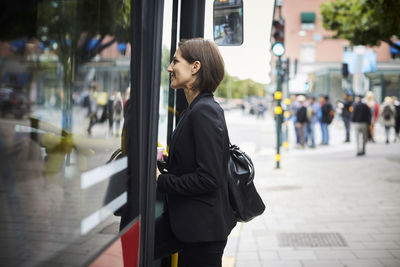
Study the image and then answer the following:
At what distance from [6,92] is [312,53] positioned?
51239mm

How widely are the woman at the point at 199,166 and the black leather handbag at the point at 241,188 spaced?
0.14ft

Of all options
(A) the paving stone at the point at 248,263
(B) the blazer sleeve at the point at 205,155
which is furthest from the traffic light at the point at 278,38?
(B) the blazer sleeve at the point at 205,155

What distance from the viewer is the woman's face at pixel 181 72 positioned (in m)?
2.25

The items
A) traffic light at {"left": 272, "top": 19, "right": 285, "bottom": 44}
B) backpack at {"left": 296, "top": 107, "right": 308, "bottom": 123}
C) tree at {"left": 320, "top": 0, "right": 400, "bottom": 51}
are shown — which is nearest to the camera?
traffic light at {"left": 272, "top": 19, "right": 285, "bottom": 44}

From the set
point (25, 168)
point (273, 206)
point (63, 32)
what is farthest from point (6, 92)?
point (273, 206)

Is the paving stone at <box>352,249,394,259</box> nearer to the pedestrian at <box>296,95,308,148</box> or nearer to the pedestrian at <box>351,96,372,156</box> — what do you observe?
the pedestrian at <box>351,96,372,156</box>

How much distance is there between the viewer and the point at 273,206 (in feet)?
24.6

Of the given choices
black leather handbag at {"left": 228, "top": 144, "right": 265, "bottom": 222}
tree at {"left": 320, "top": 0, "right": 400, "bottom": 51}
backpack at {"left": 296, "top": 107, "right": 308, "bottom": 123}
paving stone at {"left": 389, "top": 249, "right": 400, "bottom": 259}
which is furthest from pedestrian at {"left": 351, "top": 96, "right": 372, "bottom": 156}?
black leather handbag at {"left": 228, "top": 144, "right": 265, "bottom": 222}

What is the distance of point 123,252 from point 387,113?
17.8 m

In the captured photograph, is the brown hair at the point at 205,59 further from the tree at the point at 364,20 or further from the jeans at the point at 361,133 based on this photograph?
the jeans at the point at 361,133

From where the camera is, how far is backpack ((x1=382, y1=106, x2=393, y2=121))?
18.1m

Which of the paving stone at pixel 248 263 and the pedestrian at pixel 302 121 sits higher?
the pedestrian at pixel 302 121

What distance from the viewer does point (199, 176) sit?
208 cm

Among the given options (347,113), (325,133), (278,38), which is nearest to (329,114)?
(325,133)
